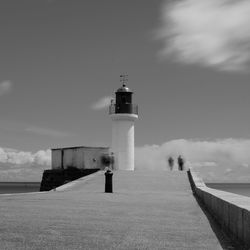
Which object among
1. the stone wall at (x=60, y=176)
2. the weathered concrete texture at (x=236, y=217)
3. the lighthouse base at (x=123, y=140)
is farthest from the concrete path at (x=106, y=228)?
the lighthouse base at (x=123, y=140)

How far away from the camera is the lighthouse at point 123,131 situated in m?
46.1

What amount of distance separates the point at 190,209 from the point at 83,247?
798 cm

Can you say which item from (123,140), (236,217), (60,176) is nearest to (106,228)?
(236,217)

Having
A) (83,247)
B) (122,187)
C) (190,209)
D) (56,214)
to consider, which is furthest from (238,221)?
(122,187)

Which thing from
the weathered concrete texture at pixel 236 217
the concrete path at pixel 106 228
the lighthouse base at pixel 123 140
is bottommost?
the concrete path at pixel 106 228

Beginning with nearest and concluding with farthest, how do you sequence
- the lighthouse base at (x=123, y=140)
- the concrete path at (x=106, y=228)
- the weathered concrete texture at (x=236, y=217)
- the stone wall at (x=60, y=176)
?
the weathered concrete texture at (x=236, y=217)
the concrete path at (x=106, y=228)
the stone wall at (x=60, y=176)
the lighthouse base at (x=123, y=140)

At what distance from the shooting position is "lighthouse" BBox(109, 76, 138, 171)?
46.1 metres

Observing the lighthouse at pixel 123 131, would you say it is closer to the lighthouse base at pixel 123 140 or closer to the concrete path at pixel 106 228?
the lighthouse base at pixel 123 140

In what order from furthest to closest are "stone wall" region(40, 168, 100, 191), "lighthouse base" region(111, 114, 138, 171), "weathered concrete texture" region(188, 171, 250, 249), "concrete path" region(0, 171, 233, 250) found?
"lighthouse base" region(111, 114, 138, 171) < "stone wall" region(40, 168, 100, 191) < "concrete path" region(0, 171, 233, 250) < "weathered concrete texture" region(188, 171, 250, 249)

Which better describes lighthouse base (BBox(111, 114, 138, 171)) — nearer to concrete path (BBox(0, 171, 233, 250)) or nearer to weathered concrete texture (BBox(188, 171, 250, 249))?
concrete path (BBox(0, 171, 233, 250))

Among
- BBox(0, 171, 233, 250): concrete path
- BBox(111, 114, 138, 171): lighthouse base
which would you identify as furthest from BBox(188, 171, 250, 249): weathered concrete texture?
BBox(111, 114, 138, 171): lighthouse base

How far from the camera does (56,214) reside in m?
12.9

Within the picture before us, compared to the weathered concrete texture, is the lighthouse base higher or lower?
higher

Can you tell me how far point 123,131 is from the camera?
46438 millimetres
